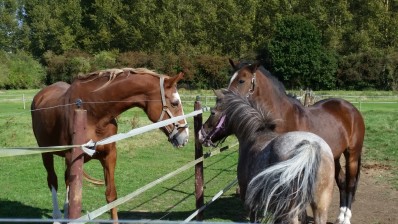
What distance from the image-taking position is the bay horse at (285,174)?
319cm

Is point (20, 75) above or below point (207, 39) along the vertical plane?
below

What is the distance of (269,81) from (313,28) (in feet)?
153

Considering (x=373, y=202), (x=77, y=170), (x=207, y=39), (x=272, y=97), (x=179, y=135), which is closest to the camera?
(x=77, y=170)

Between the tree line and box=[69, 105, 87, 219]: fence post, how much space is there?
143ft

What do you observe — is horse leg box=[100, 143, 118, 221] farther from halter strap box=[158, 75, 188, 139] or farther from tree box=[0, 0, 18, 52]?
tree box=[0, 0, 18, 52]

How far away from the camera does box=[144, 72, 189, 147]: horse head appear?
4.86m

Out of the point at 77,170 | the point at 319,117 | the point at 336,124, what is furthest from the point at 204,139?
the point at 77,170

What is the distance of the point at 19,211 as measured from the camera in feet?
22.4

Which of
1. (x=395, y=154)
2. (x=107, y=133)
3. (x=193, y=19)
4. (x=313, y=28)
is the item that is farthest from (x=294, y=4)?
(x=107, y=133)

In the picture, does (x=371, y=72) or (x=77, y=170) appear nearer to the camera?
(x=77, y=170)

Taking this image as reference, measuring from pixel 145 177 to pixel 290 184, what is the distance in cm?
674

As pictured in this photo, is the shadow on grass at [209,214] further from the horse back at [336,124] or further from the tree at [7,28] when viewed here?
the tree at [7,28]

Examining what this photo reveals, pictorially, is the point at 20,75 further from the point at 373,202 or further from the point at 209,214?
the point at 373,202

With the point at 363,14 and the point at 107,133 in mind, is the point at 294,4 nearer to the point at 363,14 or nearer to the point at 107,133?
the point at 363,14
